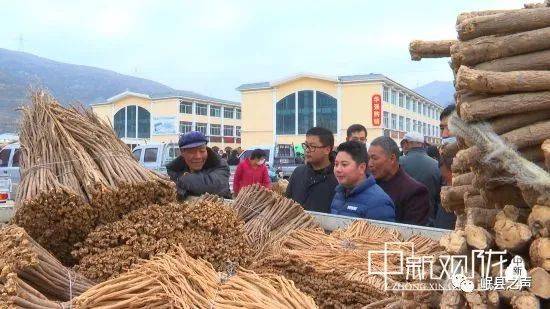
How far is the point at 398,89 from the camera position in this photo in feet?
176

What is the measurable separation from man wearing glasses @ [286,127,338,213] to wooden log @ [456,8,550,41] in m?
3.16

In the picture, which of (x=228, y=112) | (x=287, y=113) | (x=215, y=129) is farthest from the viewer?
(x=228, y=112)

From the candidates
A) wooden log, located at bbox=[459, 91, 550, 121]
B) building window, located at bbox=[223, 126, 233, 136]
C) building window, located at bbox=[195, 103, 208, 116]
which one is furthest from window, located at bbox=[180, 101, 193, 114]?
wooden log, located at bbox=[459, 91, 550, 121]

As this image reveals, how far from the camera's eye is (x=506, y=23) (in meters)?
2.16

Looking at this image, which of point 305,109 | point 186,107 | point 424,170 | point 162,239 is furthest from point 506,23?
point 186,107

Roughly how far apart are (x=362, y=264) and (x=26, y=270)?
1.63m

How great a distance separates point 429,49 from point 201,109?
5972 centimetres

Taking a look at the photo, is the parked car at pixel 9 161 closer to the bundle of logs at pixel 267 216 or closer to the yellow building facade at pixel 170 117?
the bundle of logs at pixel 267 216

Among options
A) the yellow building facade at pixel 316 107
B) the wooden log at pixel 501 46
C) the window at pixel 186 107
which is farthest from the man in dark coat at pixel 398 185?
the window at pixel 186 107

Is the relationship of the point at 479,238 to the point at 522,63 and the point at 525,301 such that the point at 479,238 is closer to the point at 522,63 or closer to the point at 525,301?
the point at 525,301

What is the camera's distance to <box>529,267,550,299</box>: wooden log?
5.88 ft

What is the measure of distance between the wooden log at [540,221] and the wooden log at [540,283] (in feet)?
0.41

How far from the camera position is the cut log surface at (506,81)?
2.03 m

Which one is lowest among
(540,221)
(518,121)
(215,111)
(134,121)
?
(540,221)
